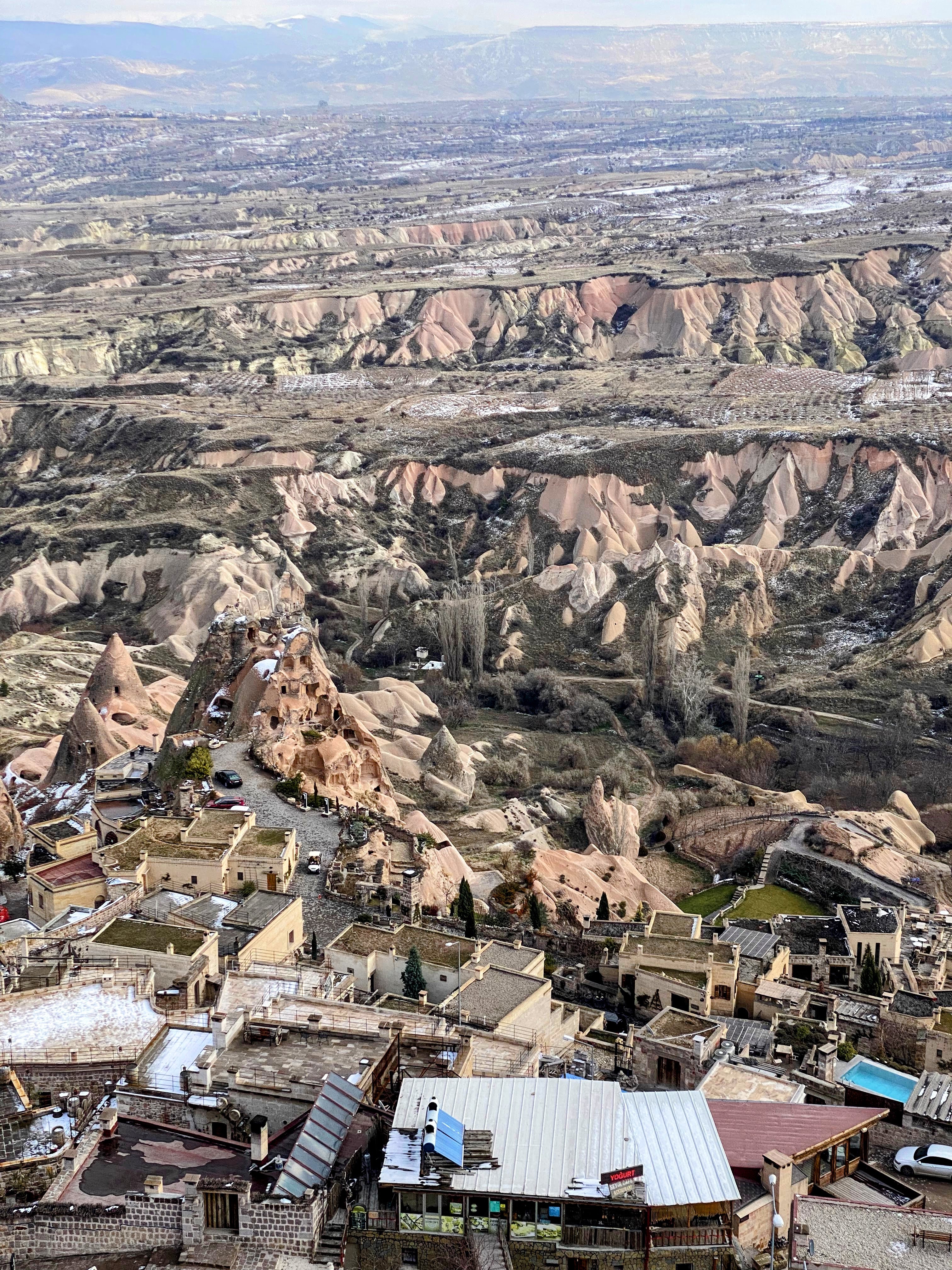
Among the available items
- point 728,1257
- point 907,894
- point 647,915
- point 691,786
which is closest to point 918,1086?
point 728,1257

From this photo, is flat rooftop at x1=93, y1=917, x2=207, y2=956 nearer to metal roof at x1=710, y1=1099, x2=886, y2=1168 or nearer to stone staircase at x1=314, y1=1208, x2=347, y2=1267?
stone staircase at x1=314, y1=1208, x2=347, y2=1267

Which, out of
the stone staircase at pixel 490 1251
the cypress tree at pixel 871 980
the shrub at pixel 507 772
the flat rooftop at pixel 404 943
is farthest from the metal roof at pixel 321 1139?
the shrub at pixel 507 772

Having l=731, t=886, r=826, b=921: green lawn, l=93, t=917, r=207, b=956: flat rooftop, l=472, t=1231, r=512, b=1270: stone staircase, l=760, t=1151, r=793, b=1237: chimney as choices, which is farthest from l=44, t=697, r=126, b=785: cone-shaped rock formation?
l=472, t=1231, r=512, b=1270: stone staircase

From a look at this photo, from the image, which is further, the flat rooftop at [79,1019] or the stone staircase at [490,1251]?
the flat rooftop at [79,1019]

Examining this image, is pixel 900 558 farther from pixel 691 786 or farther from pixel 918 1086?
pixel 918 1086

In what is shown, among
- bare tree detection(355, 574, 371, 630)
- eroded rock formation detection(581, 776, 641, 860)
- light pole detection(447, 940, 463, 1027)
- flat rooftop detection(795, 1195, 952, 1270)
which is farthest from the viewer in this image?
bare tree detection(355, 574, 371, 630)

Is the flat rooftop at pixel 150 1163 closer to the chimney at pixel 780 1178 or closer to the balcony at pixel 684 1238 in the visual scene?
the balcony at pixel 684 1238
